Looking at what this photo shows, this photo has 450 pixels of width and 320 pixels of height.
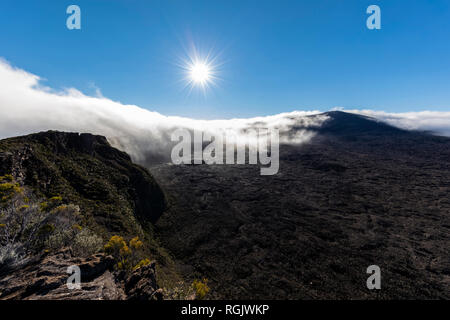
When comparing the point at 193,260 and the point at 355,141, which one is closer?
the point at 193,260

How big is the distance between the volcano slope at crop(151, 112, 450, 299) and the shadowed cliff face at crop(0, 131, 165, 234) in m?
6.62

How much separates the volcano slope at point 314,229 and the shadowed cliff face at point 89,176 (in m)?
6.62

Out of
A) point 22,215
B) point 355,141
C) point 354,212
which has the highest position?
point 355,141

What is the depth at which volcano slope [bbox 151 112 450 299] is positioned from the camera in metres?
21.3

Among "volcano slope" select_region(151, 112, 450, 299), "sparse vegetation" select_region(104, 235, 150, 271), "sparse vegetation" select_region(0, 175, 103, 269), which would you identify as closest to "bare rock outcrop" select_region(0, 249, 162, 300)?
"sparse vegetation" select_region(0, 175, 103, 269)

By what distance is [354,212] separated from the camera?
38500 mm

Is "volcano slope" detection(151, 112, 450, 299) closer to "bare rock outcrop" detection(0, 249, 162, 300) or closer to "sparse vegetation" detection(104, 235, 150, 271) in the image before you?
"sparse vegetation" detection(104, 235, 150, 271)

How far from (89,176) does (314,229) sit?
3872 centimetres

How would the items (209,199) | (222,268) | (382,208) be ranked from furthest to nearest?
(209,199), (382,208), (222,268)

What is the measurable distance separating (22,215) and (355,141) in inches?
5494

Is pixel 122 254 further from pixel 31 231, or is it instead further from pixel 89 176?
pixel 89 176

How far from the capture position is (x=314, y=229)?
107 ft
